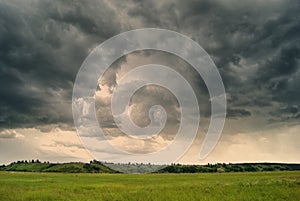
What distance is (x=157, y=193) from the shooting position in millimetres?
37719

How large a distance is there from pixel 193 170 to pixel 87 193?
12489cm

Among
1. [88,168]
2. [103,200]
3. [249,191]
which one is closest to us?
[103,200]

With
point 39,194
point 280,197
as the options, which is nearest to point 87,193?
point 39,194

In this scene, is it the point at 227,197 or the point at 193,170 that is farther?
the point at 193,170

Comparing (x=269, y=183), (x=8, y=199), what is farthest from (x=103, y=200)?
(x=269, y=183)

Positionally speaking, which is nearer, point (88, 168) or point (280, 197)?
point (280, 197)

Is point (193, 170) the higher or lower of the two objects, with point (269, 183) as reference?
higher

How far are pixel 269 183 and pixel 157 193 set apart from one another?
1694 cm

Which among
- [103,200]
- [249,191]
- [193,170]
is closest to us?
[103,200]

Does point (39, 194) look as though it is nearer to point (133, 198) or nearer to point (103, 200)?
point (103, 200)

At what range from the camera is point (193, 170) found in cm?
15812

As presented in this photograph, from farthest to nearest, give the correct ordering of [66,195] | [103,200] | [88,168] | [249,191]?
[88,168] < [249,191] < [66,195] < [103,200]

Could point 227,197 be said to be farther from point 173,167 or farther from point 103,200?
point 173,167

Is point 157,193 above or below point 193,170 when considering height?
below
